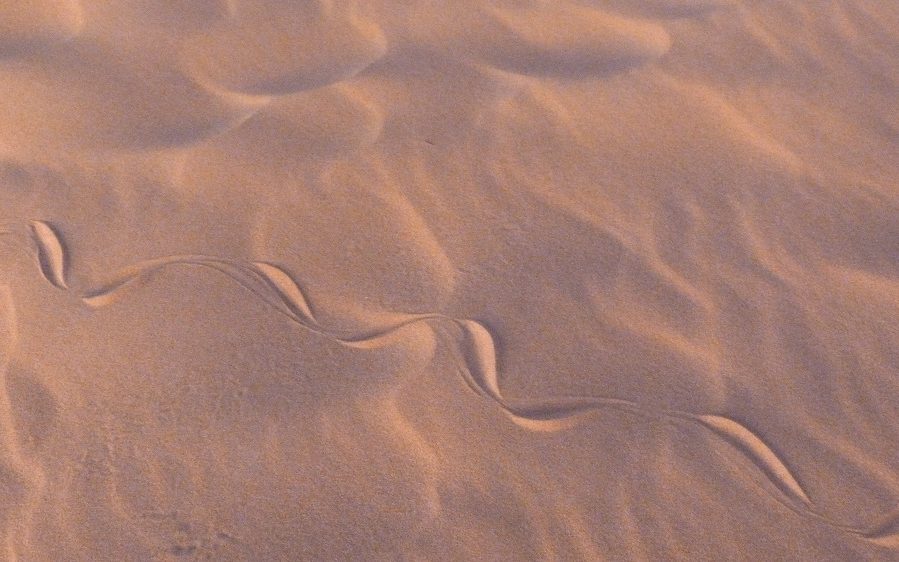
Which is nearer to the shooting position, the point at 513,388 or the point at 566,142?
the point at 513,388

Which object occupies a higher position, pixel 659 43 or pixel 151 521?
pixel 659 43

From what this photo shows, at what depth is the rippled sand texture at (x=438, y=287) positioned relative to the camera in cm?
156

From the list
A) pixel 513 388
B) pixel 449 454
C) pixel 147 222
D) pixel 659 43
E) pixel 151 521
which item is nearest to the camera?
pixel 151 521

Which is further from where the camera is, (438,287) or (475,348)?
(438,287)

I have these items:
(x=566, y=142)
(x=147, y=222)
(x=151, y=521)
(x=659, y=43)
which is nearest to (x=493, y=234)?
(x=566, y=142)

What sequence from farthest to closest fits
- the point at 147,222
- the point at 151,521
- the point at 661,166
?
the point at 661,166 → the point at 147,222 → the point at 151,521

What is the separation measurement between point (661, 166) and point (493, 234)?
21.2 inches

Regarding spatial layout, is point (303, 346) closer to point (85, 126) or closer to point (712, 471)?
point (712, 471)

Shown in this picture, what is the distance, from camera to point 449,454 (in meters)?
1.63

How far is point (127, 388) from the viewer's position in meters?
1.70

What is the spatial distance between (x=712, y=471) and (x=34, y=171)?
5.50ft

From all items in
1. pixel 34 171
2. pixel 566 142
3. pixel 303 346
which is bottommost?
pixel 34 171

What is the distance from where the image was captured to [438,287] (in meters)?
1.95

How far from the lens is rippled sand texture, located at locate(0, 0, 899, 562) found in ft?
5.11
